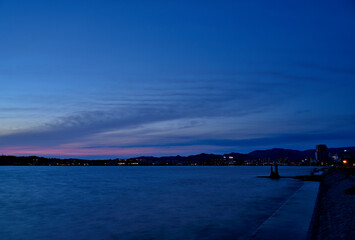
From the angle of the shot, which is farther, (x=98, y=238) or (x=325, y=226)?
(x=98, y=238)

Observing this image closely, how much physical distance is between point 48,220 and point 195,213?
14.0m

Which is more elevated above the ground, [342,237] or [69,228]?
[342,237]

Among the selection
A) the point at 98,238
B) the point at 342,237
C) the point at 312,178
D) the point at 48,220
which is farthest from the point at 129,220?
the point at 312,178

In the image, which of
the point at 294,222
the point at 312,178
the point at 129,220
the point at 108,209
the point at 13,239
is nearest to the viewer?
the point at 294,222

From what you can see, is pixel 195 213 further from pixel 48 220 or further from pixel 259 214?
pixel 48 220

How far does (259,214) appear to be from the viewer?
A: 29.4 m

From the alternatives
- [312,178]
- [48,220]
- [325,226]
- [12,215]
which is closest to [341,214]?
[325,226]

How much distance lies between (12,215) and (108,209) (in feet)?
31.7

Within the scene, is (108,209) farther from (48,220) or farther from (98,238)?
(98,238)

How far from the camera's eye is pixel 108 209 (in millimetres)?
33344

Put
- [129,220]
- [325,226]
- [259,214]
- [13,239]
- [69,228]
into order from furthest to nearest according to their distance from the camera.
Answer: [259,214] < [129,220] < [69,228] < [13,239] < [325,226]

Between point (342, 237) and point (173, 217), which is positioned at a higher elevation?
point (342, 237)

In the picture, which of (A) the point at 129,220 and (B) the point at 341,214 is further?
(A) the point at 129,220

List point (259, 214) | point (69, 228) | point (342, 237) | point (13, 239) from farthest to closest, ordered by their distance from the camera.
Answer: point (259, 214)
point (69, 228)
point (13, 239)
point (342, 237)
